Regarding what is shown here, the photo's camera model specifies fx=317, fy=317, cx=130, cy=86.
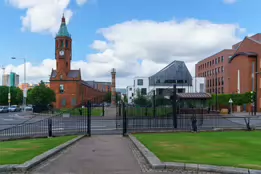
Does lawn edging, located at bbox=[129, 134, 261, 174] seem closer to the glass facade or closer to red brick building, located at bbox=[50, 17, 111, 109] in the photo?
red brick building, located at bbox=[50, 17, 111, 109]

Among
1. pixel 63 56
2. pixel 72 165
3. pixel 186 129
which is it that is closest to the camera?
pixel 72 165

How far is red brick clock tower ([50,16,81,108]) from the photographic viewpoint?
90938 mm

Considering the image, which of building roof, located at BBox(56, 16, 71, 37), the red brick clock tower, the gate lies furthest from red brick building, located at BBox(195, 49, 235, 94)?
the gate

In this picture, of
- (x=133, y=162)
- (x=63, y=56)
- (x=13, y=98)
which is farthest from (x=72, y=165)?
(x=13, y=98)

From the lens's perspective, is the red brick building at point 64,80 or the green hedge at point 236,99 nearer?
the green hedge at point 236,99

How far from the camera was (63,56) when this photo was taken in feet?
302

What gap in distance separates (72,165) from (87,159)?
1027 mm

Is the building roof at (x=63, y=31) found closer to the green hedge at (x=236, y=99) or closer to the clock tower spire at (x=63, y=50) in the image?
the clock tower spire at (x=63, y=50)

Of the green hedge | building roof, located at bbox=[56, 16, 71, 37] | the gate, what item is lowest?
the gate

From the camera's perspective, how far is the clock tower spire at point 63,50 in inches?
3600

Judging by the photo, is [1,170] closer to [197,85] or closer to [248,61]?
[248,61]

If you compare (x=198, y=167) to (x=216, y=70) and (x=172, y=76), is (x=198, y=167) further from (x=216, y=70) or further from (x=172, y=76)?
(x=172, y=76)

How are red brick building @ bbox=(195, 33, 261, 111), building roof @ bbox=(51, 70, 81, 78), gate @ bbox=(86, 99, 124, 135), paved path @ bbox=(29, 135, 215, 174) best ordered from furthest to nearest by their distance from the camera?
building roof @ bbox=(51, 70, 81, 78) → red brick building @ bbox=(195, 33, 261, 111) → gate @ bbox=(86, 99, 124, 135) → paved path @ bbox=(29, 135, 215, 174)

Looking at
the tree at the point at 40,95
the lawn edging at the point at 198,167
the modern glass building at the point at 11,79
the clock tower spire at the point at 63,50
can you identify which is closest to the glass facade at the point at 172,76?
the clock tower spire at the point at 63,50
